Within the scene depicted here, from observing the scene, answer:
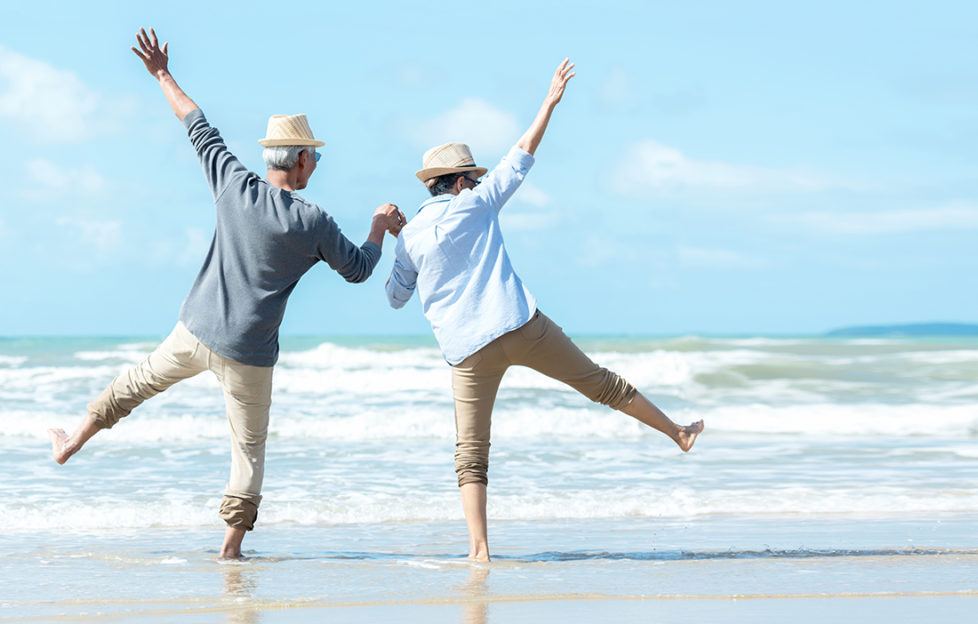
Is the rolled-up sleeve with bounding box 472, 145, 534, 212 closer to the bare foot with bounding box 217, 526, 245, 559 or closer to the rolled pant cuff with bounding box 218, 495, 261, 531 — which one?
the rolled pant cuff with bounding box 218, 495, 261, 531

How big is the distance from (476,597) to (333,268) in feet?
4.84

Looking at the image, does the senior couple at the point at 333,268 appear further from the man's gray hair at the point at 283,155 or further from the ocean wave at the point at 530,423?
the ocean wave at the point at 530,423

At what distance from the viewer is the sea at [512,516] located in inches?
159

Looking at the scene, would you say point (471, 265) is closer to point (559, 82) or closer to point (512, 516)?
point (559, 82)

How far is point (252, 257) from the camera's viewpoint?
4.41 m

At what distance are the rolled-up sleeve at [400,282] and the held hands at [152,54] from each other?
1321 mm

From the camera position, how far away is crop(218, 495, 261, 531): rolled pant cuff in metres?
4.79

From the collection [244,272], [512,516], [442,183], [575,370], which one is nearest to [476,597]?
[575,370]

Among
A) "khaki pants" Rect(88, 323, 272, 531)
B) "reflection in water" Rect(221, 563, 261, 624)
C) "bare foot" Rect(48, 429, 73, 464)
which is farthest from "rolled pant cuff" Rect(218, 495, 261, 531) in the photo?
"bare foot" Rect(48, 429, 73, 464)

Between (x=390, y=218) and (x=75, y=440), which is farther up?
(x=390, y=218)

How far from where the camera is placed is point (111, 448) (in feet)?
30.8

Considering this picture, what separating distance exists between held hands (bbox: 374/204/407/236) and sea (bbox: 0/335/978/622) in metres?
1.51

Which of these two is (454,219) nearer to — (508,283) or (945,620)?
(508,283)

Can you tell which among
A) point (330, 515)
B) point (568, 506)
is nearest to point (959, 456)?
point (568, 506)
